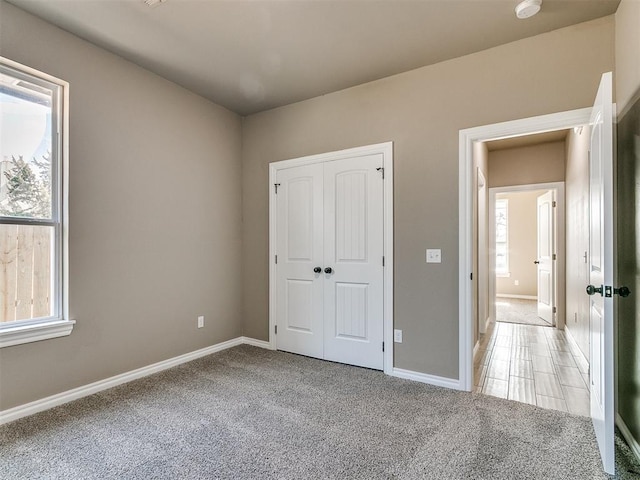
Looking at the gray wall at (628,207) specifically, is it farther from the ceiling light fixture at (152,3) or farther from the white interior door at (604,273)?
the ceiling light fixture at (152,3)

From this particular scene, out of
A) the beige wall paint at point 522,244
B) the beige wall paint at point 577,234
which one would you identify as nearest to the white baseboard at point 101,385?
the beige wall paint at point 577,234

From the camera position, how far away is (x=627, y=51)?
204 cm

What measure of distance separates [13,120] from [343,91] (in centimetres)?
267

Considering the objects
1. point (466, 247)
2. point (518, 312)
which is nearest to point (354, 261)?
point (466, 247)

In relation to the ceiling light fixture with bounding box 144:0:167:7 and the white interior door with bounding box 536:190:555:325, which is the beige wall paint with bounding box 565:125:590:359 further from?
the ceiling light fixture with bounding box 144:0:167:7

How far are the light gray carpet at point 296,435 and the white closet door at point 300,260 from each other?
798mm

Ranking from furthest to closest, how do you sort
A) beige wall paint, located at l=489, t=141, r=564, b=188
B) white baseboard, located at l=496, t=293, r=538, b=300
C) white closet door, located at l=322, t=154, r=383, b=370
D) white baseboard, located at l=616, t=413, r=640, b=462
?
white baseboard, located at l=496, t=293, r=538, b=300 < beige wall paint, located at l=489, t=141, r=564, b=188 < white closet door, located at l=322, t=154, r=383, b=370 < white baseboard, located at l=616, t=413, r=640, b=462

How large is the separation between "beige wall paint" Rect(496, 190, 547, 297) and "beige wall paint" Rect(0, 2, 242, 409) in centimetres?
653

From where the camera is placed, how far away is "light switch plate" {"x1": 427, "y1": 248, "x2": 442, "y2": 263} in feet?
9.50

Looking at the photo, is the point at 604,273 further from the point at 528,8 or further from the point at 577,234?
the point at 577,234

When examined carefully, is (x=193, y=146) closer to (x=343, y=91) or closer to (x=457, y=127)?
(x=343, y=91)

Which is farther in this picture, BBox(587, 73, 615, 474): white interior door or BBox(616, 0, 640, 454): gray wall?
BBox(616, 0, 640, 454): gray wall

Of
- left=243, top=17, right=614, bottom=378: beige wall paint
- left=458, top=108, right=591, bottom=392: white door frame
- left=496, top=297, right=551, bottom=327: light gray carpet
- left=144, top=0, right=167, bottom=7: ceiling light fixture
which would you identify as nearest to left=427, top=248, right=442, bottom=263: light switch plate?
left=243, top=17, right=614, bottom=378: beige wall paint

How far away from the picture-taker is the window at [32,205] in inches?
89.5
